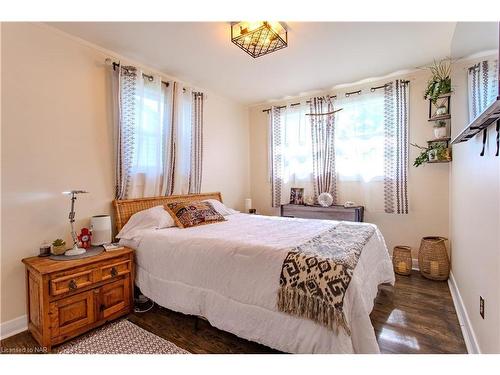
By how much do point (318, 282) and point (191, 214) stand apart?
167 centimetres

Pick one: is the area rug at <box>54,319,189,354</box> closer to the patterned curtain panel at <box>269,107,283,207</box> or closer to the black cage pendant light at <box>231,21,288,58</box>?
the black cage pendant light at <box>231,21,288,58</box>

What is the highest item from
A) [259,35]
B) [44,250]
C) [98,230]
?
[259,35]

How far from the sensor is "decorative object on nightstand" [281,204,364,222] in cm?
339

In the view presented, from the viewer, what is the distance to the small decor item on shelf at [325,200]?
3.64 metres

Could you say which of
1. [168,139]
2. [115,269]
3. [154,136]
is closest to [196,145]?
[168,139]

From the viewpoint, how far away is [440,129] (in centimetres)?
291

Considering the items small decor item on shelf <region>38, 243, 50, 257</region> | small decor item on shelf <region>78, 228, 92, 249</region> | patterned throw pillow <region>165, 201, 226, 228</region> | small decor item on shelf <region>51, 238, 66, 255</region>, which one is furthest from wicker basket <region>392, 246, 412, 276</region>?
small decor item on shelf <region>38, 243, 50, 257</region>

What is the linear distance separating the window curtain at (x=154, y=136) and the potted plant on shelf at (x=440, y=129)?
297cm

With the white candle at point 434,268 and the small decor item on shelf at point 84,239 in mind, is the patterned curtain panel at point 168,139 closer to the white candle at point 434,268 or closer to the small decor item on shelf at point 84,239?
the small decor item on shelf at point 84,239

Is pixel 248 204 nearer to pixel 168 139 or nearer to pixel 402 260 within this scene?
pixel 168 139

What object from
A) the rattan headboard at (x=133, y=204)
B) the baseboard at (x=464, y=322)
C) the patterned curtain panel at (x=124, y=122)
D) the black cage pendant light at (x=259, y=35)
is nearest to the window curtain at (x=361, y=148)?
the baseboard at (x=464, y=322)

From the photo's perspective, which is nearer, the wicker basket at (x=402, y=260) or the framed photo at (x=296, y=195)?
the wicker basket at (x=402, y=260)

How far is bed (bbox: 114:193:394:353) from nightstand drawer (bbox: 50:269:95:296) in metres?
0.45

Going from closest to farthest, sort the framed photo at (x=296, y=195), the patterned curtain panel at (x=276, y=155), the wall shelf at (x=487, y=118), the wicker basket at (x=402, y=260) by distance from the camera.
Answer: the wall shelf at (x=487, y=118)
the wicker basket at (x=402, y=260)
the framed photo at (x=296, y=195)
the patterned curtain panel at (x=276, y=155)
